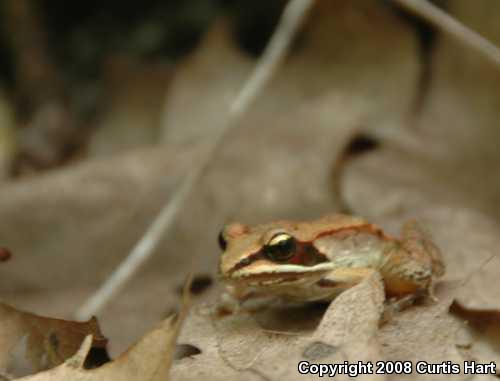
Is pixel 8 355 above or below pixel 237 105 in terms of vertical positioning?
below

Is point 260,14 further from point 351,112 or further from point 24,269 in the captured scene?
point 24,269

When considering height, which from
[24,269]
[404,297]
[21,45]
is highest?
[21,45]

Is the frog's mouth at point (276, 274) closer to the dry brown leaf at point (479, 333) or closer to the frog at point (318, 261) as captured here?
the frog at point (318, 261)

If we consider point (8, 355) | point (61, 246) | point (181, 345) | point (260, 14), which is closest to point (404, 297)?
point (181, 345)

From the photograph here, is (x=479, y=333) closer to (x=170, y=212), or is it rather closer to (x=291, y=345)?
(x=291, y=345)

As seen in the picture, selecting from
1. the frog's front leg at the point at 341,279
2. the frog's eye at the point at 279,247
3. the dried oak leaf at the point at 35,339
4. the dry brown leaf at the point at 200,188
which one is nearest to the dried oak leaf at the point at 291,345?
the frog's front leg at the point at 341,279

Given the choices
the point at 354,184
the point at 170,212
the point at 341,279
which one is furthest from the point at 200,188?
the point at 341,279
